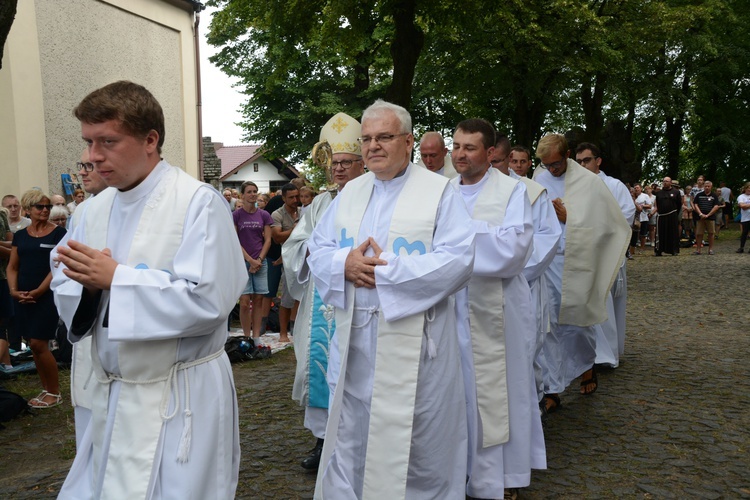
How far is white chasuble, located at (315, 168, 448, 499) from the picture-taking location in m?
3.65

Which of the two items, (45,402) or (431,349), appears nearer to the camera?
(431,349)

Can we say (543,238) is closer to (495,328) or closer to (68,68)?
(495,328)

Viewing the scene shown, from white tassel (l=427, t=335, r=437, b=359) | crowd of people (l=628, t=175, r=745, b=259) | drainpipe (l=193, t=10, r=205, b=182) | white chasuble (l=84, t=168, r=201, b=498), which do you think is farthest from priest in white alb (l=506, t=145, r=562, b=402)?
drainpipe (l=193, t=10, r=205, b=182)

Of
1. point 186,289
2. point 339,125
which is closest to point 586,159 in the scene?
point 339,125

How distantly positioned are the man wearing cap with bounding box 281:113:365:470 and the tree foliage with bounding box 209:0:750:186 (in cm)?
638

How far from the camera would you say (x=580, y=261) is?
6.74 meters

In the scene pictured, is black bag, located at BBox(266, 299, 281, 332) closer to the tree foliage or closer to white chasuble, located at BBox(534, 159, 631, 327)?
the tree foliage

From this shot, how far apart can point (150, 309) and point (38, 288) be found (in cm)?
524

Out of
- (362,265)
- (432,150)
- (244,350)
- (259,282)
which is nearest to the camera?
(362,265)

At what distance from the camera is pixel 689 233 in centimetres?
2434

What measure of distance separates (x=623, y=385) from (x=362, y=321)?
172 inches

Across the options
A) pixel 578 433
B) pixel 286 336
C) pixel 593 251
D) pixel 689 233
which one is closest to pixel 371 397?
pixel 578 433

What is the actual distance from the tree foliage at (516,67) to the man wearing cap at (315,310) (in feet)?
20.9

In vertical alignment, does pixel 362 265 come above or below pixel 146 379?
above
